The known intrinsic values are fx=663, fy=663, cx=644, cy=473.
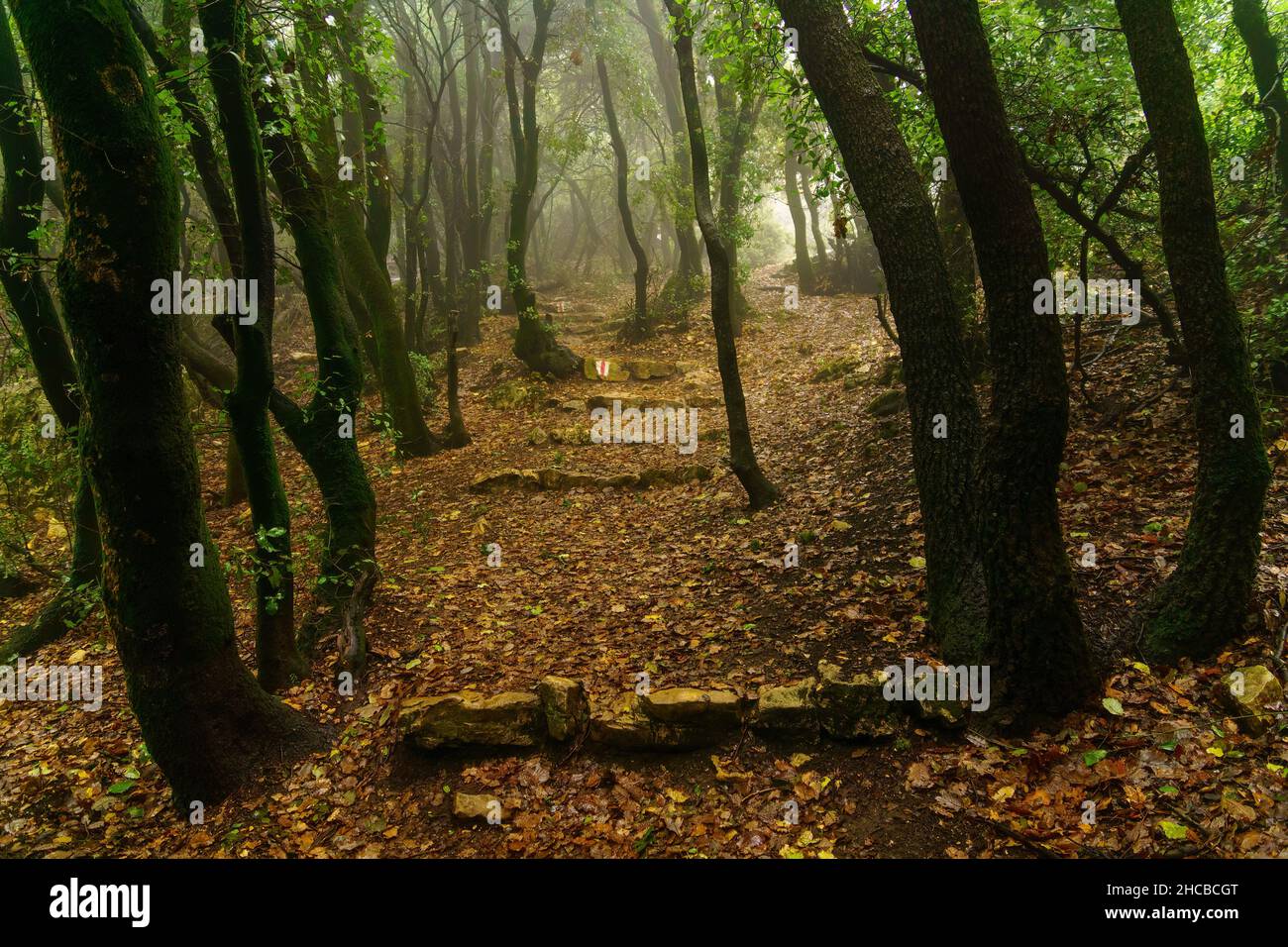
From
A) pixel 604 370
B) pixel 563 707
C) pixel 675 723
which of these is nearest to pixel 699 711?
pixel 675 723

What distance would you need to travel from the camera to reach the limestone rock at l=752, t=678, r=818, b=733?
14.7 feet

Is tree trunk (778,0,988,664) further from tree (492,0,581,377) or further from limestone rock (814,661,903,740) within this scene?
tree (492,0,581,377)

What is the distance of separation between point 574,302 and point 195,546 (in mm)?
23390

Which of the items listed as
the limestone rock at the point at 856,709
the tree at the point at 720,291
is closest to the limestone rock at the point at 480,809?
the limestone rock at the point at 856,709

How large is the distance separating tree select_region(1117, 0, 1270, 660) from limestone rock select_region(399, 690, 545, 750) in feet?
13.8

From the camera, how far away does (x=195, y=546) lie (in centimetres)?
435

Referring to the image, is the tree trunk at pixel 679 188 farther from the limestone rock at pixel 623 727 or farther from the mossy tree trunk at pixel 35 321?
the limestone rock at pixel 623 727

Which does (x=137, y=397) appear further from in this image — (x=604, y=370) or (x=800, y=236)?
(x=800, y=236)

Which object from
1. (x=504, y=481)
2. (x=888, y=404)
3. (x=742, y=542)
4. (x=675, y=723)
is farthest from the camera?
(x=504, y=481)

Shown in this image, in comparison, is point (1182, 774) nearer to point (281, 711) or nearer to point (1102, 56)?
point (281, 711)

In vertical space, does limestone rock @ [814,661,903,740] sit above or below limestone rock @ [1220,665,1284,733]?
below

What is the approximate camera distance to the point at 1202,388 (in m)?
4.45

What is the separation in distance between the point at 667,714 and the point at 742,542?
10.8 feet

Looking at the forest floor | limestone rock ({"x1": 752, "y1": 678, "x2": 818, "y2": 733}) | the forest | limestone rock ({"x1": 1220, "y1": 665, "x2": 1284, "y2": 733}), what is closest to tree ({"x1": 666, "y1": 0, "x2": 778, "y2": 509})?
the forest
